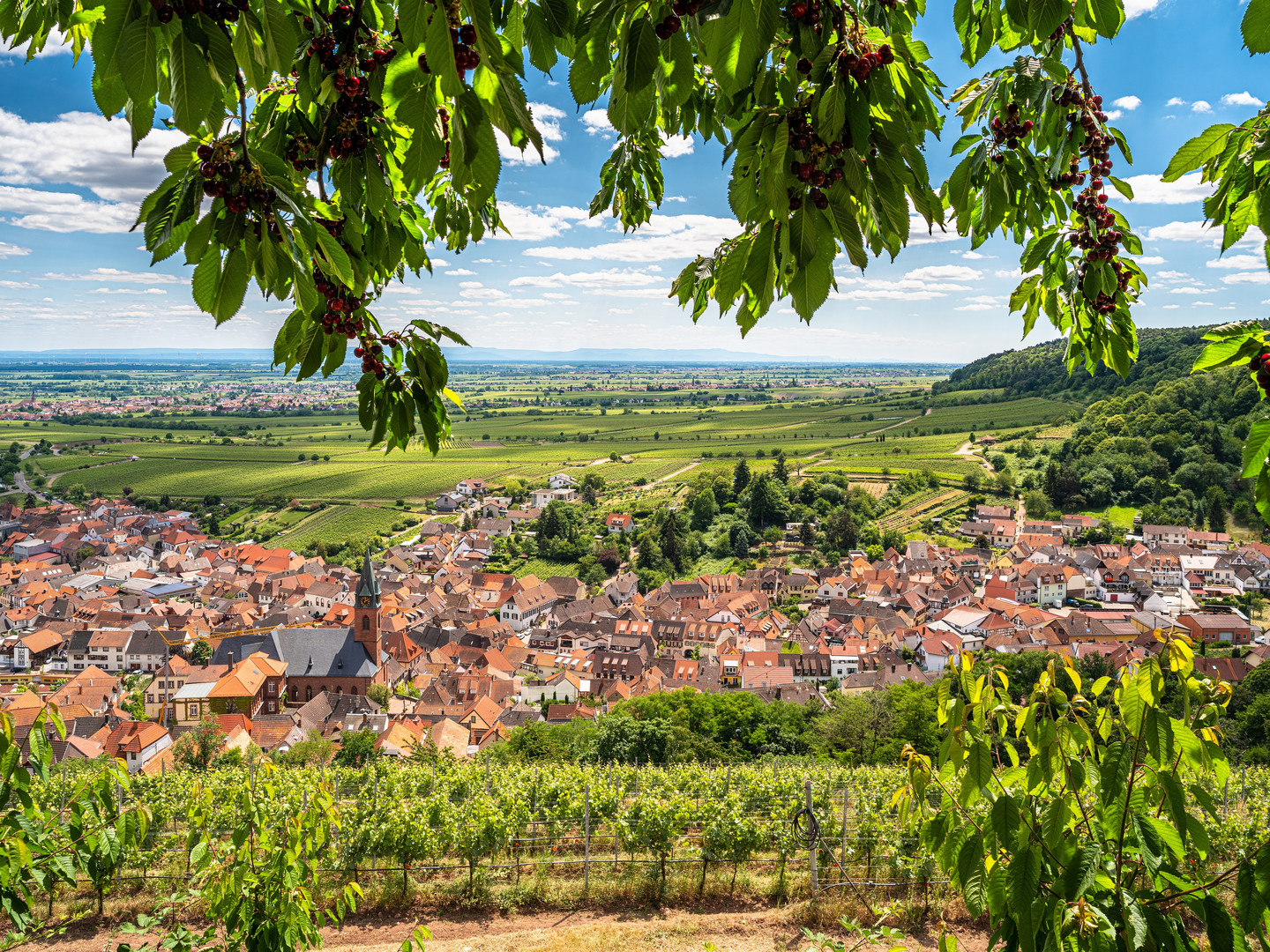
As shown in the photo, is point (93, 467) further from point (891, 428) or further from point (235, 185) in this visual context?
point (235, 185)

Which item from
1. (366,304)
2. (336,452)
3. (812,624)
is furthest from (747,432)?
(366,304)

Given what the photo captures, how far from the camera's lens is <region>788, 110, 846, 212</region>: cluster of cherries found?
0.82 meters

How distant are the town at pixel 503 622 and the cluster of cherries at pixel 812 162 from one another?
26130 millimetres

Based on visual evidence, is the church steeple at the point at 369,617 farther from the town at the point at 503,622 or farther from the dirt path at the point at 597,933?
the dirt path at the point at 597,933

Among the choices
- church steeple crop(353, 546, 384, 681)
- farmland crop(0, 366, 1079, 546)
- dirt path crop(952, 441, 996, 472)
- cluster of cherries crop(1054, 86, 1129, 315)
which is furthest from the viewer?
farmland crop(0, 366, 1079, 546)

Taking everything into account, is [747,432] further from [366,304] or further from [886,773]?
[366,304]

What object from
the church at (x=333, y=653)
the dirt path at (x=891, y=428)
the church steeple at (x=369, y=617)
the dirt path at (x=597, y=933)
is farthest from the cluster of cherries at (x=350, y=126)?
the dirt path at (x=891, y=428)

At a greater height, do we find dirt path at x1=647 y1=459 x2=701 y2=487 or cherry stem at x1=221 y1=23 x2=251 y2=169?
cherry stem at x1=221 y1=23 x2=251 y2=169

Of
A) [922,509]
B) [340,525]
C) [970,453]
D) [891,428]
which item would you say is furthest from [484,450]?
[970,453]

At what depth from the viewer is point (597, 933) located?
884cm

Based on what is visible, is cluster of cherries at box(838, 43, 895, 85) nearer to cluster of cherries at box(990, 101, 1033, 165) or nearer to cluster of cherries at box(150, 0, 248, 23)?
cluster of cherries at box(150, 0, 248, 23)

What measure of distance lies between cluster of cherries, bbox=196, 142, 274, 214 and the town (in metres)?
25.9

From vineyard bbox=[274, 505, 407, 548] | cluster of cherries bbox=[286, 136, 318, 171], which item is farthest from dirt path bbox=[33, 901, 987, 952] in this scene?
vineyard bbox=[274, 505, 407, 548]

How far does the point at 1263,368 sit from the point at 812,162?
1307mm
